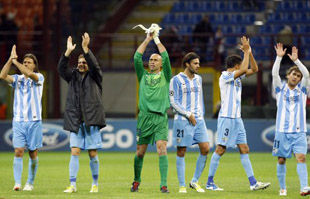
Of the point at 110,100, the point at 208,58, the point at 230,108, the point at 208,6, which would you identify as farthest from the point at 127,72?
the point at 230,108

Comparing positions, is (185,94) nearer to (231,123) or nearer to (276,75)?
(231,123)

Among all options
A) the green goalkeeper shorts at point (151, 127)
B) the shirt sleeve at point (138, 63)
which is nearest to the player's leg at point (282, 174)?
the green goalkeeper shorts at point (151, 127)

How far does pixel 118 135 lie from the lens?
21.6 m

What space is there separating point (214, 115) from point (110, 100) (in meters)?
3.91

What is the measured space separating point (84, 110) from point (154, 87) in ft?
3.69

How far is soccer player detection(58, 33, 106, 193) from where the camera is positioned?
12.0 metres

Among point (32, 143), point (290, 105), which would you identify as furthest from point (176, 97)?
point (32, 143)

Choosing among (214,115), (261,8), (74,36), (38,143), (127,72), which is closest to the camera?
(38,143)

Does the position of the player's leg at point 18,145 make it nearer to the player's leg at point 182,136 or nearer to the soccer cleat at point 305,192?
the player's leg at point 182,136

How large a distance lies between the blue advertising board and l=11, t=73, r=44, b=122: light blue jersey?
8968 mm

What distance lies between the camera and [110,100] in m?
24.7

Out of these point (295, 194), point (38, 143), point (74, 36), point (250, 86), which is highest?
point (74, 36)

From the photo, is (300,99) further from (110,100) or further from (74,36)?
(74,36)

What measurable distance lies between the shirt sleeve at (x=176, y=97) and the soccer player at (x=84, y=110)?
113 cm
